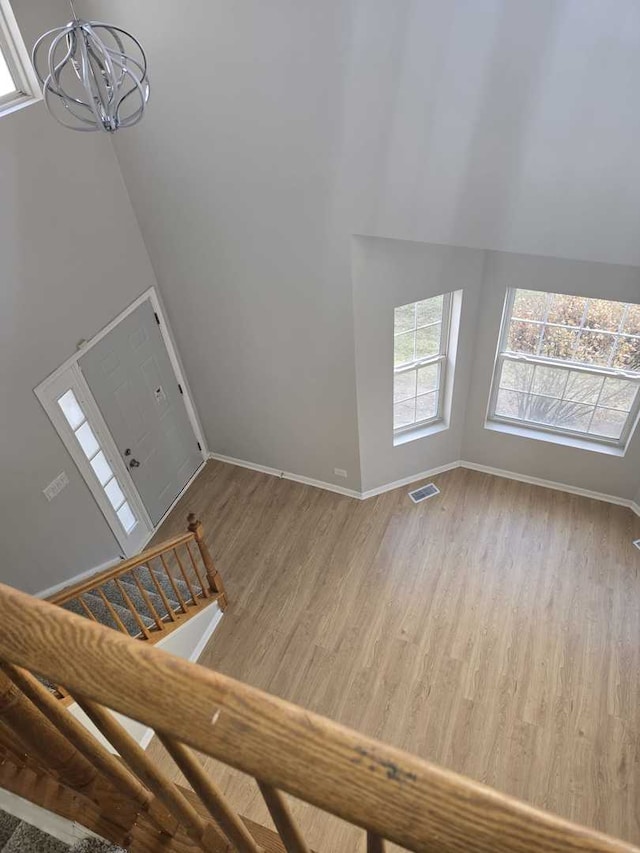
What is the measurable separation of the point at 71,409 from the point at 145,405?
806 mm

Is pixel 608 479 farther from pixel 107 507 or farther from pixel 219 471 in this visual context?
pixel 107 507

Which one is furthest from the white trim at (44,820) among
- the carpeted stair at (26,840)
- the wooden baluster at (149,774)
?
the wooden baluster at (149,774)

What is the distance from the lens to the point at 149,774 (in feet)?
2.74

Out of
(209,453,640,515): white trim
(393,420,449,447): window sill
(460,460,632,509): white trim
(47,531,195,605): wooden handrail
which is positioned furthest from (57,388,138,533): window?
(460,460,632,509): white trim

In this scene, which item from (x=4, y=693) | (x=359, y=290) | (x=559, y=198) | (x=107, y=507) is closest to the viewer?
(x=4, y=693)

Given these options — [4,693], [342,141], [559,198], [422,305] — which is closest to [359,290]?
[422,305]

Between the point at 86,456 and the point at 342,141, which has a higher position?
the point at 342,141

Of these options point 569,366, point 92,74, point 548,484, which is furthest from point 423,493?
point 92,74

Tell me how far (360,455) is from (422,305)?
4.68 feet

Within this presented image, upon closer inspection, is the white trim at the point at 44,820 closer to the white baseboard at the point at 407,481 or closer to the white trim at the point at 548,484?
the white baseboard at the point at 407,481

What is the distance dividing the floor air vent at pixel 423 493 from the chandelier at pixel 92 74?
3.82 metres

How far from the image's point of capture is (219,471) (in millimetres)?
5750

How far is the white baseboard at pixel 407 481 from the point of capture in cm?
534

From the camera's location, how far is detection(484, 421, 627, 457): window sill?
192 inches
